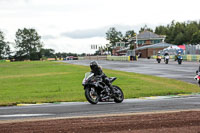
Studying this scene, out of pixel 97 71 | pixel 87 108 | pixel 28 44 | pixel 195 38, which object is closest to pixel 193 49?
pixel 97 71

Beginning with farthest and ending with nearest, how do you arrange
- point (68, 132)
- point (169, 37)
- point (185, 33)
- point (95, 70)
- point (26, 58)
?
point (26, 58) → point (169, 37) → point (185, 33) → point (95, 70) → point (68, 132)

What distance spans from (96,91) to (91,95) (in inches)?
11.1

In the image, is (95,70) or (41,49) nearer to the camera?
(95,70)

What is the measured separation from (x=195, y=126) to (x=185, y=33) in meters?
144

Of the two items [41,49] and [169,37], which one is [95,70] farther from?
[41,49]

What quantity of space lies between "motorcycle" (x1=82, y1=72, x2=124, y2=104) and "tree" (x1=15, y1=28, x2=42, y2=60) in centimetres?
16128

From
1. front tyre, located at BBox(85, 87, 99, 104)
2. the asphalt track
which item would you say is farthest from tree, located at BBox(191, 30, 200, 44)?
front tyre, located at BBox(85, 87, 99, 104)

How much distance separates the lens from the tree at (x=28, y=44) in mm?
174413

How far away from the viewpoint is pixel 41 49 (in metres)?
180

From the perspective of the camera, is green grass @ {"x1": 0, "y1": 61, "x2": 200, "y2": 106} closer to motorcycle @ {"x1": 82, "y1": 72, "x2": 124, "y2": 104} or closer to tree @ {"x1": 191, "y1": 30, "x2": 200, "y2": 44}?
motorcycle @ {"x1": 82, "y1": 72, "x2": 124, "y2": 104}

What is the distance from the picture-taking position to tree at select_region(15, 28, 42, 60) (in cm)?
17441

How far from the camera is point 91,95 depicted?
13234 mm

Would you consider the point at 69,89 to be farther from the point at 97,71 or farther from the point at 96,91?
the point at 97,71

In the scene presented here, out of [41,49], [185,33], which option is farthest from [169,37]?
[41,49]
